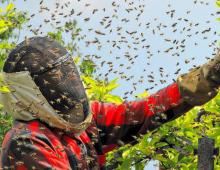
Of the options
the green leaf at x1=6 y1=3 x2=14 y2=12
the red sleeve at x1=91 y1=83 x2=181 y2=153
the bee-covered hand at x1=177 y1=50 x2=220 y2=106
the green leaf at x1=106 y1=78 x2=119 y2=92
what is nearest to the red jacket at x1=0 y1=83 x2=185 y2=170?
the red sleeve at x1=91 y1=83 x2=181 y2=153

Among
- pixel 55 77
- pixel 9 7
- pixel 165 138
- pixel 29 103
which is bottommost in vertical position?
pixel 165 138

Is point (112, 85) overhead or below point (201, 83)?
below

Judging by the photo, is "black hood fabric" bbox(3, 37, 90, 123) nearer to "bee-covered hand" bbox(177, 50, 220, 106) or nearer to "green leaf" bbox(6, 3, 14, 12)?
"bee-covered hand" bbox(177, 50, 220, 106)

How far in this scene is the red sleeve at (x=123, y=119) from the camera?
5.61 metres

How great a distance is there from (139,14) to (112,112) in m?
0.97

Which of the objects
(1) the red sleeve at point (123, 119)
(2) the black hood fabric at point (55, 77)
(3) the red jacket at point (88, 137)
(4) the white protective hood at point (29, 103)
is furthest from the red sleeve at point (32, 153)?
(1) the red sleeve at point (123, 119)

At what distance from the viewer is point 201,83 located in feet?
17.2

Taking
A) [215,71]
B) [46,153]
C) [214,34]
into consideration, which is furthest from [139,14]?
[46,153]

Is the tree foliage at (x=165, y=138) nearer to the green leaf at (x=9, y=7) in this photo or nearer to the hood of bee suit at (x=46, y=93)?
the green leaf at (x=9, y=7)

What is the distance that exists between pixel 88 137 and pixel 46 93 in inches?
22.8

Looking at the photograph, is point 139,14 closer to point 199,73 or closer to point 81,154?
point 199,73

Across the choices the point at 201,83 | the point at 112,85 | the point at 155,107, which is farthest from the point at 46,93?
the point at 112,85

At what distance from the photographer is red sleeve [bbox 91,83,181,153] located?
561 cm

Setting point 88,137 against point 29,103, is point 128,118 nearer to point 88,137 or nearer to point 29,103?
point 88,137
